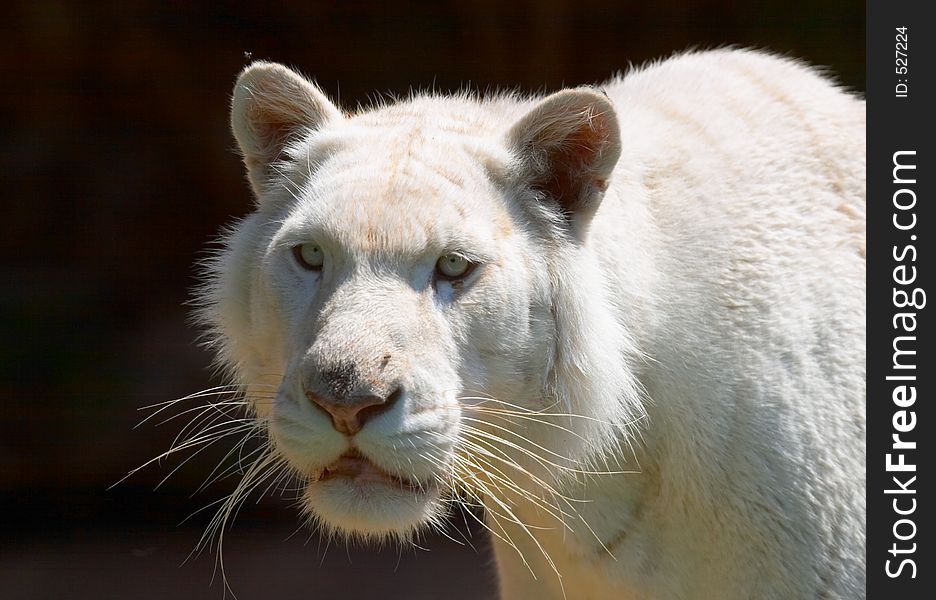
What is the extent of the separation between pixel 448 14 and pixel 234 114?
4.62 metres

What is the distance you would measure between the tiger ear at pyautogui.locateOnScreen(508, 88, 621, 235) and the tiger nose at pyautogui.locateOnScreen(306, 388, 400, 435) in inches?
32.8

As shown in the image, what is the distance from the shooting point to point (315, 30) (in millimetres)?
7867

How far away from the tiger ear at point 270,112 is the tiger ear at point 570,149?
1.99 ft

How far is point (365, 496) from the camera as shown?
9.21ft

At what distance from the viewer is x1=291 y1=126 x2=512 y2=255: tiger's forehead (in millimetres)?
2881

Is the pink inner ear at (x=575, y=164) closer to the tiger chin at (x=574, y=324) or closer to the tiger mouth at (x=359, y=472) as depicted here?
the tiger chin at (x=574, y=324)

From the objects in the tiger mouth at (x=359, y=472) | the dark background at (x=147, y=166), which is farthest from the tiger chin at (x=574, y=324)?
the dark background at (x=147, y=166)

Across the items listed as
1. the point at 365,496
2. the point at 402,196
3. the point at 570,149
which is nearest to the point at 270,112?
the point at 402,196

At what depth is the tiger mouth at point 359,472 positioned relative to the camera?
2.77 metres

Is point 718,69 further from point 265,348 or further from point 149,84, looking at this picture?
point 149,84

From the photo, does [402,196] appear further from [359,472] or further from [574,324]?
[359,472]

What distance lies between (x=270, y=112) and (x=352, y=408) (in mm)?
1182

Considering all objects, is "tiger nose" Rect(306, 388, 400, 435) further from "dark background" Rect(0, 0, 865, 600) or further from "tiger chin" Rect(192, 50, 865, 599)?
"dark background" Rect(0, 0, 865, 600)
